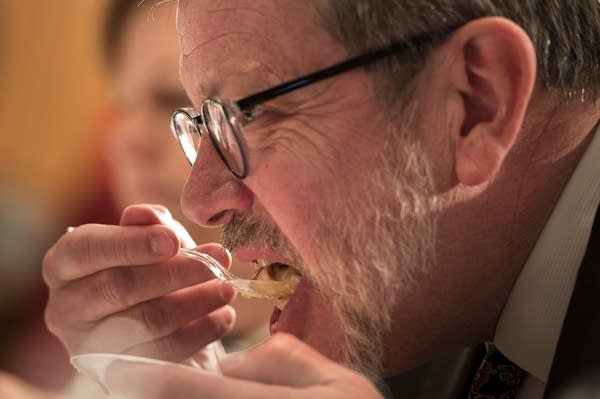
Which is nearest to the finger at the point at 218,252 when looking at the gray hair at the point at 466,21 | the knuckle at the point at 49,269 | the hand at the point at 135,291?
the hand at the point at 135,291

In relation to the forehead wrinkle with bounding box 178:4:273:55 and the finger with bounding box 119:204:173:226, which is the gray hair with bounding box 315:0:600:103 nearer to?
the forehead wrinkle with bounding box 178:4:273:55

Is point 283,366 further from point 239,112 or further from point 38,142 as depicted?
point 38,142

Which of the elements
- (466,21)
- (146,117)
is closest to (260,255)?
(466,21)

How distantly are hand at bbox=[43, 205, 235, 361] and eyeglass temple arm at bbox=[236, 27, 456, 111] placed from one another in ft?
0.73

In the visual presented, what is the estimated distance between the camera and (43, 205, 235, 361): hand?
1.13 metres

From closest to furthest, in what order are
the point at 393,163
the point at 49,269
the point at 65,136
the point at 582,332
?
the point at 582,332 → the point at 393,163 → the point at 49,269 → the point at 65,136

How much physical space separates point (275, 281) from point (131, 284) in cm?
19

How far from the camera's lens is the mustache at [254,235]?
1.06 meters

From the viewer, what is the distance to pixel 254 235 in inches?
42.6

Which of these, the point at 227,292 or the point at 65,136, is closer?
the point at 227,292

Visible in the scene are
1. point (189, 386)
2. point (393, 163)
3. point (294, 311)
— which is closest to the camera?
point (189, 386)

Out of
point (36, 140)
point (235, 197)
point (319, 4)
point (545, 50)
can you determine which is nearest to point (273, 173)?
point (235, 197)

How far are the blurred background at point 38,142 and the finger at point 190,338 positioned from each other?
16 centimetres

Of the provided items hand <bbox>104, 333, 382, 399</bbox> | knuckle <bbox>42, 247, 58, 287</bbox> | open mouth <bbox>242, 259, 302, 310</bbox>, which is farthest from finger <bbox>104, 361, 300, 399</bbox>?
knuckle <bbox>42, 247, 58, 287</bbox>
